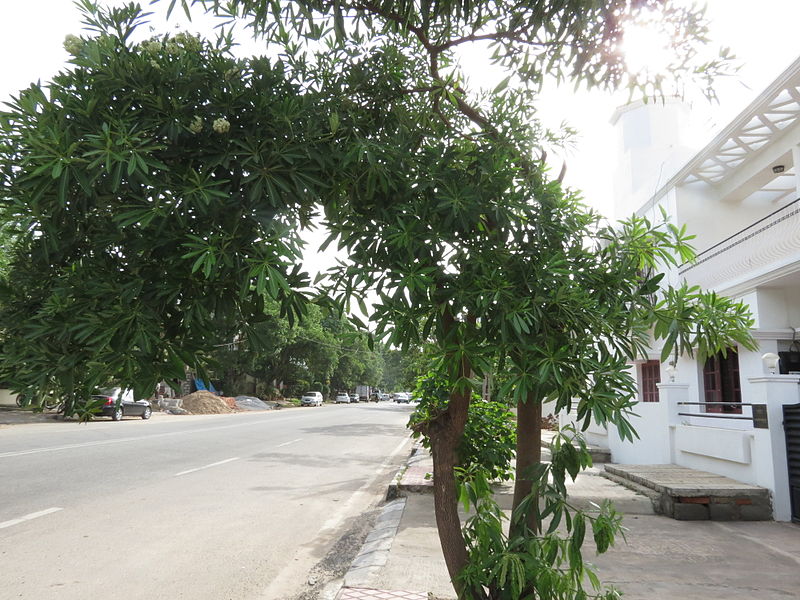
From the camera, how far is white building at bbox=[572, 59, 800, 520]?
8125 millimetres

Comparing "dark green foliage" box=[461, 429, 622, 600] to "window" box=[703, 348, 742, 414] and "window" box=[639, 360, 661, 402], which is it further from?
"window" box=[639, 360, 661, 402]

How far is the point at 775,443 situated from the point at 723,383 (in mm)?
6938

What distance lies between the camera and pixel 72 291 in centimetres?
231

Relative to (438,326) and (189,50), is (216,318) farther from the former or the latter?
(189,50)

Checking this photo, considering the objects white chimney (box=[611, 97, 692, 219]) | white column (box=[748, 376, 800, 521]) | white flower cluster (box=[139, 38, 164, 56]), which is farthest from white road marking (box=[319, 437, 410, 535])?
white chimney (box=[611, 97, 692, 219])

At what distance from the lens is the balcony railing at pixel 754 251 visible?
433 inches

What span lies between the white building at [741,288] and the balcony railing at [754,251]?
0.08 ft

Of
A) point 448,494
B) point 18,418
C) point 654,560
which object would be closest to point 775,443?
point 654,560

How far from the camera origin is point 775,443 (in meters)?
7.83

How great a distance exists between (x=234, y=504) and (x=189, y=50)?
734 cm

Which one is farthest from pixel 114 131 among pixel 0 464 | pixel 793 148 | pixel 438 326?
pixel 793 148

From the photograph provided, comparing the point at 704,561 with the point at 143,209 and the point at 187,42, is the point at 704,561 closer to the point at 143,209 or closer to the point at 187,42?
the point at 143,209

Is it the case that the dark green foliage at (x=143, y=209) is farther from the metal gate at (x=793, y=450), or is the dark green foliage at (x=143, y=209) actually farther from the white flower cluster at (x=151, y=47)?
the metal gate at (x=793, y=450)

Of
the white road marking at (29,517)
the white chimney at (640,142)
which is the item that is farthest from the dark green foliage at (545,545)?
the white chimney at (640,142)
